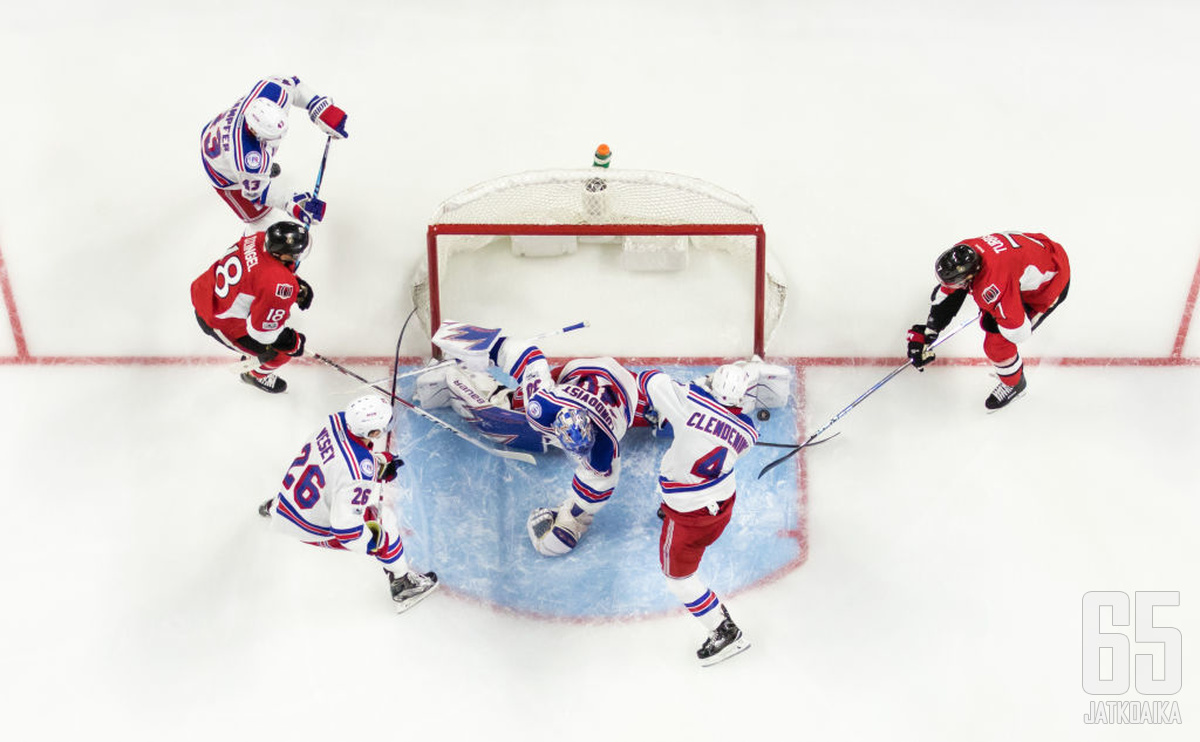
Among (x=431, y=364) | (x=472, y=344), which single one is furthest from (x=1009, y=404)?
(x=431, y=364)

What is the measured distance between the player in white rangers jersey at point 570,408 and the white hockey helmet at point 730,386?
41cm

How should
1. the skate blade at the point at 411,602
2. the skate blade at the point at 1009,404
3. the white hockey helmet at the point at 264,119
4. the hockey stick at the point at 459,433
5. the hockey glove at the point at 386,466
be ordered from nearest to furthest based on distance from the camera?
the hockey glove at the point at 386,466 → the skate blade at the point at 411,602 → the white hockey helmet at the point at 264,119 → the hockey stick at the point at 459,433 → the skate blade at the point at 1009,404

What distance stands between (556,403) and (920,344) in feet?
4.94

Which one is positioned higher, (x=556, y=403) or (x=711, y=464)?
(x=556, y=403)

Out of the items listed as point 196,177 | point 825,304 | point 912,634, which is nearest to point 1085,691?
point 912,634

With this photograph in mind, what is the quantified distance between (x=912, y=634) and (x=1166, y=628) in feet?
3.16

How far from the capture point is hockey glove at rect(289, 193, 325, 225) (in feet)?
16.4

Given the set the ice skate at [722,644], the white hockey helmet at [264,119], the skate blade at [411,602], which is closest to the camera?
the ice skate at [722,644]

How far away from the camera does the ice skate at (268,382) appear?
4961 millimetres

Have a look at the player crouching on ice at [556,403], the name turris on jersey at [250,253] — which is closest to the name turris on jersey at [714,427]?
the player crouching on ice at [556,403]

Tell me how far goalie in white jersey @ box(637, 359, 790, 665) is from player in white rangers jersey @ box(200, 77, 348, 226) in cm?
170

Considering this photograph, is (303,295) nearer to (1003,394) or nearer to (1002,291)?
(1002,291)

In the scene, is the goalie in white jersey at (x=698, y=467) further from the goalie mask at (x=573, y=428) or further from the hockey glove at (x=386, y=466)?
the hockey glove at (x=386, y=466)

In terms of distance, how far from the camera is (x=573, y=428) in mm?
4254
